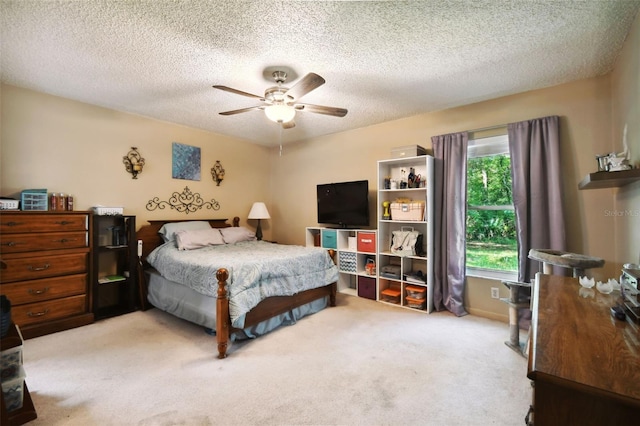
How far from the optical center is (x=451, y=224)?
11.0 feet

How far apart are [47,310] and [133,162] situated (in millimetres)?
1883

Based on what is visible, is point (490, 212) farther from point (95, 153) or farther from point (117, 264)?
point (95, 153)

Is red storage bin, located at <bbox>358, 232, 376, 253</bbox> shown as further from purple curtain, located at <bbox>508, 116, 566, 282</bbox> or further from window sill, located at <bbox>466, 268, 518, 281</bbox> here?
purple curtain, located at <bbox>508, 116, 566, 282</bbox>

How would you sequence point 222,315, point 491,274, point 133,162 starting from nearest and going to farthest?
point 222,315 → point 491,274 → point 133,162

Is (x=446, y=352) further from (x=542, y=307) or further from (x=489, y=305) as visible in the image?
(x=542, y=307)

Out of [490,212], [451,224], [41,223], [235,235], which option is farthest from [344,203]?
[41,223]

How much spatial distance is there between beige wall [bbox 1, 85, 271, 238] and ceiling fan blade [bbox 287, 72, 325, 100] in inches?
98.6

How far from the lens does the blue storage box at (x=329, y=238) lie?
4.23 metres

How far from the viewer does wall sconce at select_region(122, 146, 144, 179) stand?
367cm

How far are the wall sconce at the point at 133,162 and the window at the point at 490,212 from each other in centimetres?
424

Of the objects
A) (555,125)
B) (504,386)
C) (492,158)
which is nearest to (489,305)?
(504,386)

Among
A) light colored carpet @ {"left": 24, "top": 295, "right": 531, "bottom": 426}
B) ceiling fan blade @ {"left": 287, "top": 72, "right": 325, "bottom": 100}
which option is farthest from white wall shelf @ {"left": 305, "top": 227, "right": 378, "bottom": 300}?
ceiling fan blade @ {"left": 287, "top": 72, "right": 325, "bottom": 100}

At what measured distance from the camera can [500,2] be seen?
5.71 feet

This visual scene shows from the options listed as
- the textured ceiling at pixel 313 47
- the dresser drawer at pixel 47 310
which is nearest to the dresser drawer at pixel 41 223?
the dresser drawer at pixel 47 310
